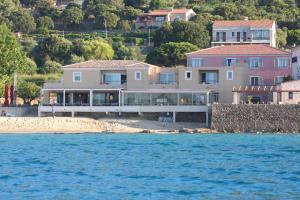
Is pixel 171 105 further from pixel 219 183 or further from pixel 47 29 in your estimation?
pixel 47 29

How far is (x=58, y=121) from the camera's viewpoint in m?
81.0

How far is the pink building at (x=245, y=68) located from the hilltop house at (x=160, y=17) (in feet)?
159

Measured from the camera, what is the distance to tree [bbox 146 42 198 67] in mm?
106875

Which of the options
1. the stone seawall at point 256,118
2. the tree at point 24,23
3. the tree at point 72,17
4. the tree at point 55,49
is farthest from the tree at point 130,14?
the stone seawall at point 256,118

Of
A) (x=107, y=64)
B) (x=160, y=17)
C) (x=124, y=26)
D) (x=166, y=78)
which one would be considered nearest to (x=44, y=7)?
(x=124, y=26)

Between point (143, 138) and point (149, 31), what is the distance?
213 ft

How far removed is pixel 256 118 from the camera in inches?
3127

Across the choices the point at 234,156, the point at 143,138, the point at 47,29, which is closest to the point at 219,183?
the point at 234,156

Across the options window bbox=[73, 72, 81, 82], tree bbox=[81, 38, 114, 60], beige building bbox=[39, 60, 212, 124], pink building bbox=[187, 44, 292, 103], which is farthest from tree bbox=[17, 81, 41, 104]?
tree bbox=[81, 38, 114, 60]

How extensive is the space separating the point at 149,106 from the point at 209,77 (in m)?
7.42

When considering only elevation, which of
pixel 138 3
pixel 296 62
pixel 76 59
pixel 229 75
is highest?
pixel 138 3

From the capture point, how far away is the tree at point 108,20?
141875 millimetres

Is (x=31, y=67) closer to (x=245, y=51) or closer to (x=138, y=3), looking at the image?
(x=245, y=51)

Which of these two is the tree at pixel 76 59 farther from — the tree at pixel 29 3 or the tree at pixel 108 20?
the tree at pixel 29 3
